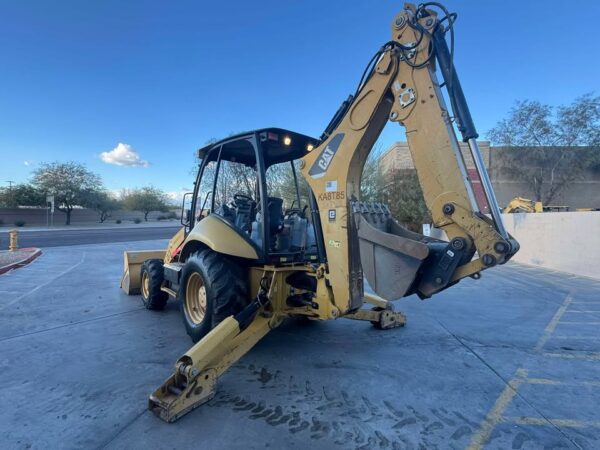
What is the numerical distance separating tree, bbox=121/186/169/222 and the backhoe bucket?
219 feet

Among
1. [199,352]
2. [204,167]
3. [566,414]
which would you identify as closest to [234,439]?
[199,352]

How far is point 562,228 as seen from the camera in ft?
38.9

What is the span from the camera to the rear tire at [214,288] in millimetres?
4188

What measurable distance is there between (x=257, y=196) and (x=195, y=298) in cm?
166

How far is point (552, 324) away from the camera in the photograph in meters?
5.93

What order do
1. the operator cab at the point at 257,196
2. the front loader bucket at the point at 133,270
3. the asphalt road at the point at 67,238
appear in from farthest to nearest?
the asphalt road at the point at 67,238 → the front loader bucket at the point at 133,270 → the operator cab at the point at 257,196

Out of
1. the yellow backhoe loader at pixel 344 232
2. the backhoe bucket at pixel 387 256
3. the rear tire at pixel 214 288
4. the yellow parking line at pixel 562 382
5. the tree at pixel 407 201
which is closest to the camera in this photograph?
the yellow backhoe loader at pixel 344 232

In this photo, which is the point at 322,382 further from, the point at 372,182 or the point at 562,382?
the point at 372,182

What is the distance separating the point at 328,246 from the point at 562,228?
457 inches

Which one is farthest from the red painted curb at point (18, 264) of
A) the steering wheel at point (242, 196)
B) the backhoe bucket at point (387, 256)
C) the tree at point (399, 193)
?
the tree at point (399, 193)

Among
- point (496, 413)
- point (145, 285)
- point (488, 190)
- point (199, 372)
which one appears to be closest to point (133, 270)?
point (145, 285)

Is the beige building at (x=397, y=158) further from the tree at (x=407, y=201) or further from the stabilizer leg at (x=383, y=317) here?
the stabilizer leg at (x=383, y=317)

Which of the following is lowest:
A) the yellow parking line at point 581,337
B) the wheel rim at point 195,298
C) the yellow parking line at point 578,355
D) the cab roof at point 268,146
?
the yellow parking line at point 578,355

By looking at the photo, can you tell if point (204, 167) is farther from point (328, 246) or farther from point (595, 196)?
point (595, 196)
